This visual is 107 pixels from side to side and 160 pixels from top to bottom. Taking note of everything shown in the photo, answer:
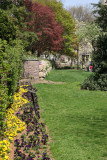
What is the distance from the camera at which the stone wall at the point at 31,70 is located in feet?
58.3

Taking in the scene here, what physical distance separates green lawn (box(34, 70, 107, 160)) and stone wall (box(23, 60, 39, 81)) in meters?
5.40

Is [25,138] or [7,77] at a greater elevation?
[7,77]

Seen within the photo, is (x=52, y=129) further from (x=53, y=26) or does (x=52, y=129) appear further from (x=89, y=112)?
(x=53, y=26)

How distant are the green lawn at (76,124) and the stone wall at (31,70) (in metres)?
5.40

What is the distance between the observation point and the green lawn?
205 inches

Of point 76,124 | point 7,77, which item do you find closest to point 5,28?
point 7,77

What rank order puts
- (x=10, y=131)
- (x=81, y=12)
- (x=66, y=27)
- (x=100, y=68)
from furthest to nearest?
(x=81, y=12), (x=66, y=27), (x=100, y=68), (x=10, y=131)

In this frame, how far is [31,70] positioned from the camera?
17891mm

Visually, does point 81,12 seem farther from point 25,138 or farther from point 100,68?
point 25,138

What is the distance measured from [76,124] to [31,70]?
10908 millimetres

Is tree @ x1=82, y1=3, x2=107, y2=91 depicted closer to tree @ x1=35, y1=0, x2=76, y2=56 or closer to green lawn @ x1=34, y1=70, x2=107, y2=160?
green lawn @ x1=34, y1=70, x2=107, y2=160

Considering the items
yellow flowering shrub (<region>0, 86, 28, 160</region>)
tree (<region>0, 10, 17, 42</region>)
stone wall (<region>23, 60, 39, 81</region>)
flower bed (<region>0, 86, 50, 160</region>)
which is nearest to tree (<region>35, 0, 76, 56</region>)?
stone wall (<region>23, 60, 39, 81</region>)

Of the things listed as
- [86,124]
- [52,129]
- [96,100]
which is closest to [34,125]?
[52,129]

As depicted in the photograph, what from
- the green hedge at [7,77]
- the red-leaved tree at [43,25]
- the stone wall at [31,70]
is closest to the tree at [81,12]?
the red-leaved tree at [43,25]
